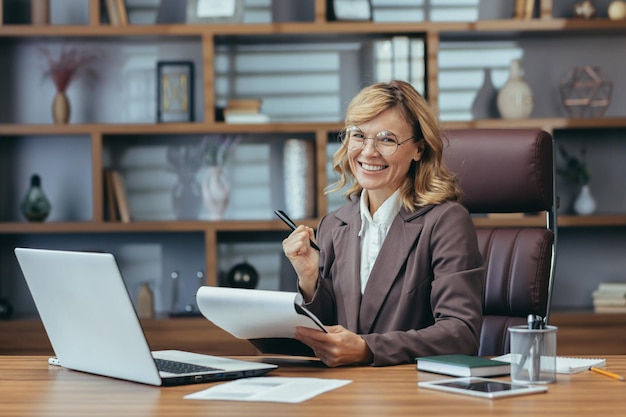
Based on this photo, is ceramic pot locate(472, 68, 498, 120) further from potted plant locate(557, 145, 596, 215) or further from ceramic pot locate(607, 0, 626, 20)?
ceramic pot locate(607, 0, 626, 20)

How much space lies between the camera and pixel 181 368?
5.74ft

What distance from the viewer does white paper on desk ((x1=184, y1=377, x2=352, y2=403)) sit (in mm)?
1516

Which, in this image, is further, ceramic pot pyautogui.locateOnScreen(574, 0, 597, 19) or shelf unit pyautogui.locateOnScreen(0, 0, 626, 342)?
ceramic pot pyautogui.locateOnScreen(574, 0, 597, 19)

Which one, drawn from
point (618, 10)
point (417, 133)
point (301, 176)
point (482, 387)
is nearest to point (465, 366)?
point (482, 387)

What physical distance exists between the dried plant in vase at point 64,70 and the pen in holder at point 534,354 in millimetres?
2959

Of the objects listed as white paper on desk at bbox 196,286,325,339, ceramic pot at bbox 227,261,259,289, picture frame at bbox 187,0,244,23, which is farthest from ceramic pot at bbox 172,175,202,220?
white paper on desk at bbox 196,286,325,339

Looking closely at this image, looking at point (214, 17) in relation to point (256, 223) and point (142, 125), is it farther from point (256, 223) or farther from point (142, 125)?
point (256, 223)

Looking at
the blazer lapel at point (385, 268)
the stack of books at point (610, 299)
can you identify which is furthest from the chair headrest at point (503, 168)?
the stack of books at point (610, 299)

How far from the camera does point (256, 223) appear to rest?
4105 mm

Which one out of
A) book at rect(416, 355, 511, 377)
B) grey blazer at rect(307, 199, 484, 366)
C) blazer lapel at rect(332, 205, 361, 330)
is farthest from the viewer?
blazer lapel at rect(332, 205, 361, 330)

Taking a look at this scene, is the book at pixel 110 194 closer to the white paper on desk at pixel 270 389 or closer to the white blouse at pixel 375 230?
the white blouse at pixel 375 230

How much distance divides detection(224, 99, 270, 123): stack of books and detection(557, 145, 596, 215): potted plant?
4.44ft

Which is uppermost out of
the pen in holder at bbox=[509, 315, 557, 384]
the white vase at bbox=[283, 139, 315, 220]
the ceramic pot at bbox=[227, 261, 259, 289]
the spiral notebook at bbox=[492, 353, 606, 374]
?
the white vase at bbox=[283, 139, 315, 220]

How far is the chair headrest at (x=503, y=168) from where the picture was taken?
2.48 m
